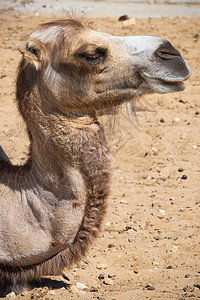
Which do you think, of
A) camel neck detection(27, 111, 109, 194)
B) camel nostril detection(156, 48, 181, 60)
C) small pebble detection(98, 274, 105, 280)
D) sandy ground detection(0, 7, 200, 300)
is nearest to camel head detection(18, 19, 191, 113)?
camel nostril detection(156, 48, 181, 60)

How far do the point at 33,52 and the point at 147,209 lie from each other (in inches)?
106

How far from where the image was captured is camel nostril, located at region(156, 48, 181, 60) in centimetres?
364

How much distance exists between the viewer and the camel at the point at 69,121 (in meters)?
3.72

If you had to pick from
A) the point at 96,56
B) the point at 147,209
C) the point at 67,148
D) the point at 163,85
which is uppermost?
the point at 96,56

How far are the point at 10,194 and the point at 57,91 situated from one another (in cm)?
88

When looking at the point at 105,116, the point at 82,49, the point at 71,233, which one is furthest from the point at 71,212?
the point at 82,49

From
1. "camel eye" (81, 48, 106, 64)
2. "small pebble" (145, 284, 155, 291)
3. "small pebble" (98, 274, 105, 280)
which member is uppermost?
"camel eye" (81, 48, 106, 64)

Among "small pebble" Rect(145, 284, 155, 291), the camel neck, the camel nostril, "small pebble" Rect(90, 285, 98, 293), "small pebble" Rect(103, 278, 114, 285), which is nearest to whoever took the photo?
the camel nostril

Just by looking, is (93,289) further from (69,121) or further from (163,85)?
(163,85)

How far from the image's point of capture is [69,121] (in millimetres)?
3785

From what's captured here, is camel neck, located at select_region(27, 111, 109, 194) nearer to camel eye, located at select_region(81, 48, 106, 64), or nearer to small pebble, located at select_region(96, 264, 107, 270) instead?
camel eye, located at select_region(81, 48, 106, 64)

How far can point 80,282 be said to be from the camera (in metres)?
4.66

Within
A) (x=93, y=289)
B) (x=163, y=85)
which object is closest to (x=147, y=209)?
(x=93, y=289)

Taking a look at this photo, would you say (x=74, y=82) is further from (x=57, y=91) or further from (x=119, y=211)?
(x=119, y=211)
